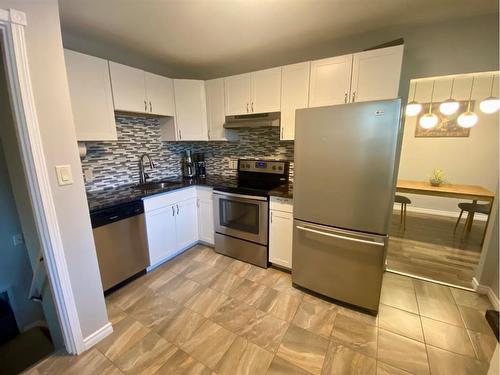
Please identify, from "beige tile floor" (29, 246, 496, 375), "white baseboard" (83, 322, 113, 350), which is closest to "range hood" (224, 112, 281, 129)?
"beige tile floor" (29, 246, 496, 375)

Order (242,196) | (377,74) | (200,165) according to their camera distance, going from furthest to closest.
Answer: (200,165)
(242,196)
(377,74)

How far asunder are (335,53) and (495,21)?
1230 mm

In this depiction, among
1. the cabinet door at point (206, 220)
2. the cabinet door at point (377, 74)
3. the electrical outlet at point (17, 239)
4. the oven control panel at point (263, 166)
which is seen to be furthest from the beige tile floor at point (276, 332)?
the cabinet door at point (377, 74)

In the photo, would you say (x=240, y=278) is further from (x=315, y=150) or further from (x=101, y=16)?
(x=101, y=16)

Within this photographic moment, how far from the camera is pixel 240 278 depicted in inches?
92.7

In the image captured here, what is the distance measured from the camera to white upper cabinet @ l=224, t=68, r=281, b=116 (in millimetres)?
2436

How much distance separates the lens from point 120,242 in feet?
6.83

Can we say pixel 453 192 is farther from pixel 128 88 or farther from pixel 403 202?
pixel 128 88

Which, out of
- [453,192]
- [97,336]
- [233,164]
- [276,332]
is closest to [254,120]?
[233,164]

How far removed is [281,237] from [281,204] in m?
0.37

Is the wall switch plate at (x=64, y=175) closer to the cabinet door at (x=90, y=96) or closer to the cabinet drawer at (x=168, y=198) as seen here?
the cabinet door at (x=90, y=96)

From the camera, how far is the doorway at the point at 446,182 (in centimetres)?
278

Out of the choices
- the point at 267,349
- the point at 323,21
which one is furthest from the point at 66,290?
the point at 323,21

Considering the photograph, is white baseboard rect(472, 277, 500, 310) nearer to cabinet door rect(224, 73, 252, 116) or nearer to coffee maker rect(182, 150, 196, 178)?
cabinet door rect(224, 73, 252, 116)
